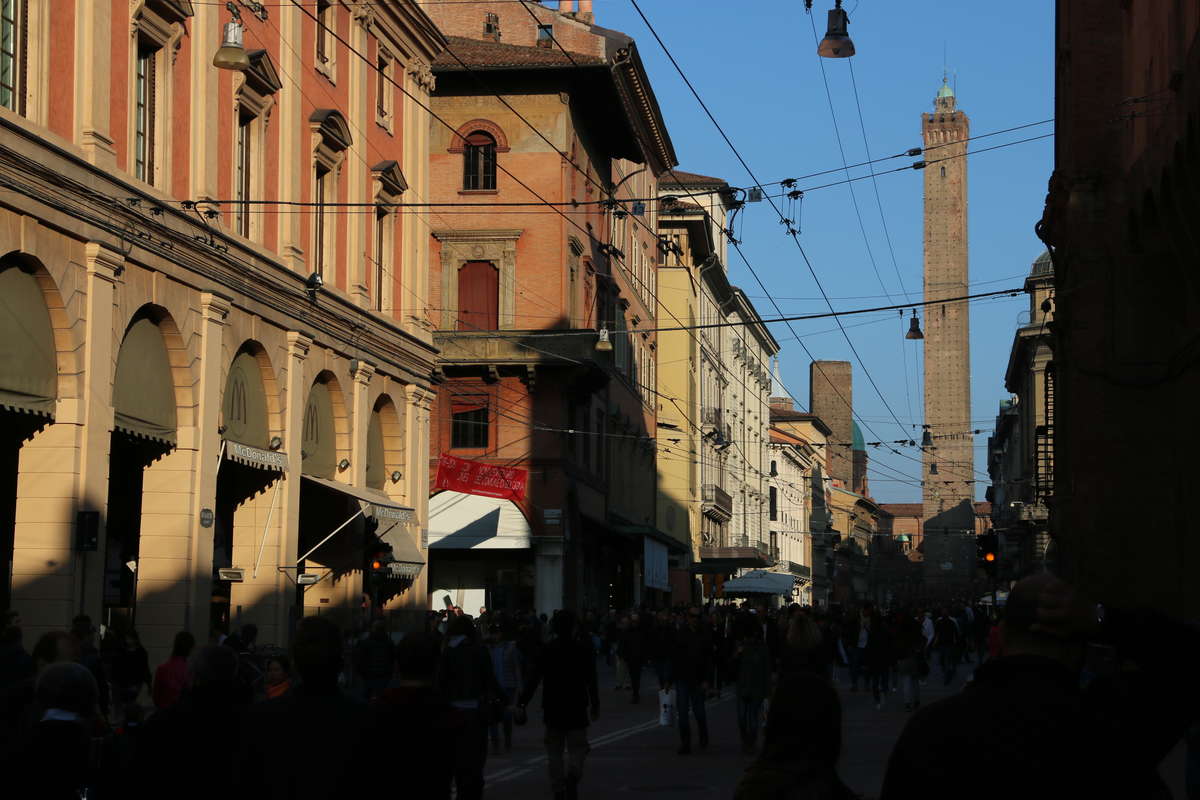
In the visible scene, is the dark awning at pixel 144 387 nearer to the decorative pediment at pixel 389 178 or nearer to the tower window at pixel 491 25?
the decorative pediment at pixel 389 178

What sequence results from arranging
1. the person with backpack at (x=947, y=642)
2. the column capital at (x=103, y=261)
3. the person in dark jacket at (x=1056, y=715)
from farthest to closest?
1. the person with backpack at (x=947, y=642)
2. the column capital at (x=103, y=261)
3. the person in dark jacket at (x=1056, y=715)

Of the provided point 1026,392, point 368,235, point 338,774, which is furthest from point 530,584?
point 1026,392

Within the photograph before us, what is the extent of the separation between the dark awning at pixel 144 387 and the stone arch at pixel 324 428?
536cm

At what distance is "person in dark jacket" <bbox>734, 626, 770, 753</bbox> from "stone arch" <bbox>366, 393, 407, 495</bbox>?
14864 millimetres

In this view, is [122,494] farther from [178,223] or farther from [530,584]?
[530,584]

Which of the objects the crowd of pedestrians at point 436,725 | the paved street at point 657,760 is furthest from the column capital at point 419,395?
the crowd of pedestrians at point 436,725

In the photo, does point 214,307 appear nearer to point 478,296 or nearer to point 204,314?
point 204,314

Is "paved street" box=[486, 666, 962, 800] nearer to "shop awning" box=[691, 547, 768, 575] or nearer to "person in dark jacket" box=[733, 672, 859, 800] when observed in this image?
"person in dark jacket" box=[733, 672, 859, 800]

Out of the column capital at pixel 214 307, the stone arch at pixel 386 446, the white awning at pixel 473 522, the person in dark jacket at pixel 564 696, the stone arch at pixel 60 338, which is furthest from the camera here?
the white awning at pixel 473 522

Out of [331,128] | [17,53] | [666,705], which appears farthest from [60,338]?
[331,128]

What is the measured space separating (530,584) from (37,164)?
27.7m

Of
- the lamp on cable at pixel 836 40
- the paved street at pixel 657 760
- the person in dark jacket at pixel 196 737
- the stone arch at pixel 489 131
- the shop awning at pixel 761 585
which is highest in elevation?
the stone arch at pixel 489 131

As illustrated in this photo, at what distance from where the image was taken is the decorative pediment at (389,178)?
33531mm

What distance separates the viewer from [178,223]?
24.0m
